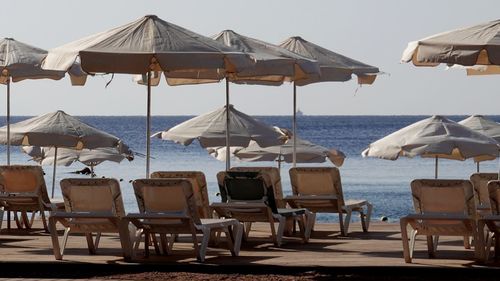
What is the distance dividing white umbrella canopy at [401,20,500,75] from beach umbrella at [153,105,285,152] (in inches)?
207

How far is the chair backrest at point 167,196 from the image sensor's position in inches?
527

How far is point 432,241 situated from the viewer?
13867 millimetres

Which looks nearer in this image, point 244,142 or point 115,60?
point 115,60

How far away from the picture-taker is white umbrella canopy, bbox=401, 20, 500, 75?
13.3 m

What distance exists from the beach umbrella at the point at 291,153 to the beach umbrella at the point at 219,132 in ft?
4.50

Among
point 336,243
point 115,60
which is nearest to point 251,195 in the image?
point 336,243

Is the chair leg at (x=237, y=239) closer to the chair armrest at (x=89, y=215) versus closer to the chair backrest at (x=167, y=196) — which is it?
the chair backrest at (x=167, y=196)

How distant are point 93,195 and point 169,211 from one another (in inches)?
30.8

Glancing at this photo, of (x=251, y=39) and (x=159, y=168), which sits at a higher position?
(x=251, y=39)

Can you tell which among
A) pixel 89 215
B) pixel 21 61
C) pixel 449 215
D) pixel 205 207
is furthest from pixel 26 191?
pixel 449 215

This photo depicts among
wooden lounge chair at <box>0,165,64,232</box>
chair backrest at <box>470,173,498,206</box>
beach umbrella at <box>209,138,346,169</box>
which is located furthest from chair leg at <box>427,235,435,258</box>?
beach umbrella at <box>209,138,346,169</box>

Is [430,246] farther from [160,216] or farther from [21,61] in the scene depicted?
[21,61]

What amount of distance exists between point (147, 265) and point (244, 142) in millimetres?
6270

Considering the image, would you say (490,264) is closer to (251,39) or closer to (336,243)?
(336,243)
